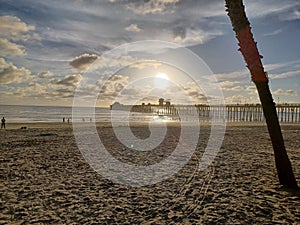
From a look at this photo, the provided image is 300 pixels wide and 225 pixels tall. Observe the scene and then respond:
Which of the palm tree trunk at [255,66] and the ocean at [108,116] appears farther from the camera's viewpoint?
the ocean at [108,116]

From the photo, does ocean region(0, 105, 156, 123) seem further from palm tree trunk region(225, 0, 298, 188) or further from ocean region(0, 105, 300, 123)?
palm tree trunk region(225, 0, 298, 188)

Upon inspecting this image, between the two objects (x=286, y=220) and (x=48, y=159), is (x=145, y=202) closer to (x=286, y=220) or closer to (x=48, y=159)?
(x=286, y=220)

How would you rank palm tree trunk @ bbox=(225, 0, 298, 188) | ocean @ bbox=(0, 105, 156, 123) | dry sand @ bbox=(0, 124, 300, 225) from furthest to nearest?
ocean @ bbox=(0, 105, 156, 123)
palm tree trunk @ bbox=(225, 0, 298, 188)
dry sand @ bbox=(0, 124, 300, 225)

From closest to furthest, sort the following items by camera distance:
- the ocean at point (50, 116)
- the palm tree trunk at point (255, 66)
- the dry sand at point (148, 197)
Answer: the dry sand at point (148, 197), the palm tree trunk at point (255, 66), the ocean at point (50, 116)

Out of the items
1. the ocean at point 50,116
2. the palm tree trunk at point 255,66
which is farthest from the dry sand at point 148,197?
the ocean at point 50,116

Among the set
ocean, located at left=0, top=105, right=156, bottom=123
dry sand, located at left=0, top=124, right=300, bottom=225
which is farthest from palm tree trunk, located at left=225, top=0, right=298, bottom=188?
ocean, located at left=0, top=105, right=156, bottom=123

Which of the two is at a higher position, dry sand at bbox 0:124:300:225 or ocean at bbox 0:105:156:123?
ocean at bbox 0:105:156:123

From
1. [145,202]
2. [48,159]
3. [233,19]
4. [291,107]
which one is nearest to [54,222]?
[145,202]

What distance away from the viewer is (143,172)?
950cm

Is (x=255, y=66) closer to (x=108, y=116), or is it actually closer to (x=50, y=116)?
(x=50, y=116)

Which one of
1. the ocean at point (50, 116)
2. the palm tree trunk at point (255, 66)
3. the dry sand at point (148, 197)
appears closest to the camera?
the dry sand at point (148, 197)

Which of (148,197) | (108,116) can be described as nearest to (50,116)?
→ (108,116)

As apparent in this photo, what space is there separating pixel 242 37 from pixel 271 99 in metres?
1.76

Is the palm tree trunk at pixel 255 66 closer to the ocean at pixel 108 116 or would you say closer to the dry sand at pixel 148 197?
the dry sand at pixel 148 197
